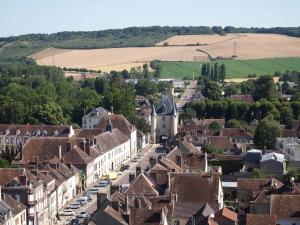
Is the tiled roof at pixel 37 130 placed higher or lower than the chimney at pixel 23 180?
lower

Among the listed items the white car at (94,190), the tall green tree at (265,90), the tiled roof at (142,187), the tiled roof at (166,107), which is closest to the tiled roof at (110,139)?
the white car at (94,190)

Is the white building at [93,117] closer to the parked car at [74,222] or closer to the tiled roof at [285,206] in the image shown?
the parked car at [74,222]

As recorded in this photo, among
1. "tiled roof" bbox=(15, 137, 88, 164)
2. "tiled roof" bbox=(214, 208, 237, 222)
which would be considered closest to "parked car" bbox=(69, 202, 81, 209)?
"tiled roof" bbox=(15, 137, 88, 164)

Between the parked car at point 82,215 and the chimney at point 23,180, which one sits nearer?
the chimney at point 23,180

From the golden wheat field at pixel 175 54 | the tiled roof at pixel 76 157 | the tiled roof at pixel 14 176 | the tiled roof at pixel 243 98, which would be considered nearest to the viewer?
the tiled roof at pixel 14 176

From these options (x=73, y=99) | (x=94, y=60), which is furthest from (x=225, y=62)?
(x=73, y=99)

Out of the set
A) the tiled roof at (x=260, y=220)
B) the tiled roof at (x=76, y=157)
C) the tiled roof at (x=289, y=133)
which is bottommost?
the tiled roof at (x=289, y=133)
